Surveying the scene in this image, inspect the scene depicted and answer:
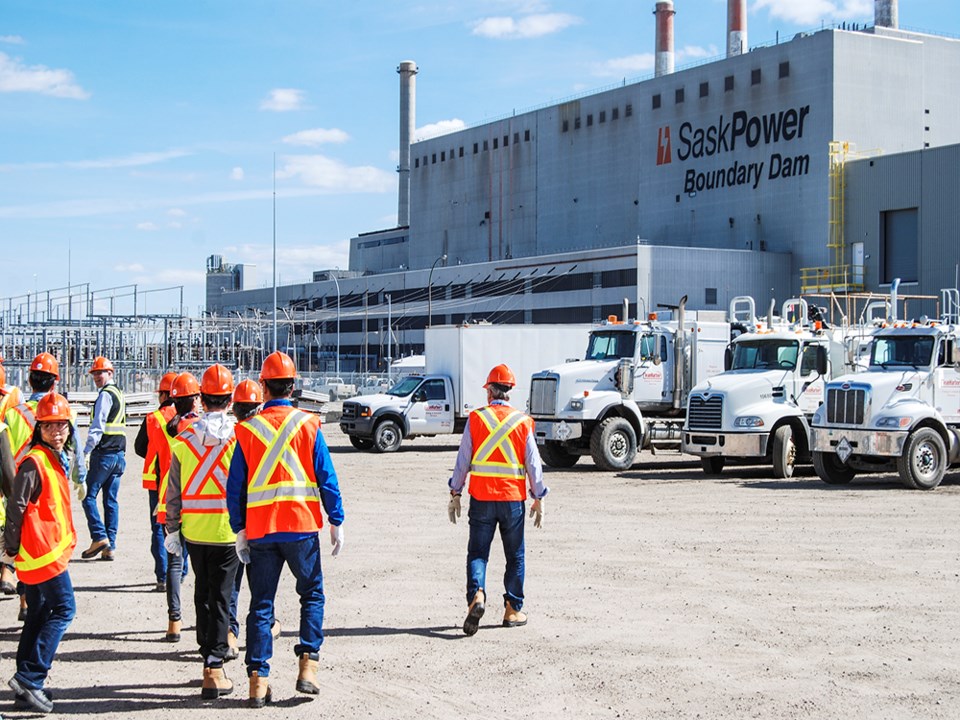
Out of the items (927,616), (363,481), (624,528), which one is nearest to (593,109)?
(363,481)

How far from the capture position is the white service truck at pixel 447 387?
31.2m

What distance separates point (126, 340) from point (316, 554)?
2110 inches

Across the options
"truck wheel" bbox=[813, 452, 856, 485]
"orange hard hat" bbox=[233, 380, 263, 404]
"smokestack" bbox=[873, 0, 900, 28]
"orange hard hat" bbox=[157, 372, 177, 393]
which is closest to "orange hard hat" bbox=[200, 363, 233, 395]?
"orange hard hat" bbox=[233, 380, 263, 404]

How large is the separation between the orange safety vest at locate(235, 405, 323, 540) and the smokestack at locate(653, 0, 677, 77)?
8047 cm

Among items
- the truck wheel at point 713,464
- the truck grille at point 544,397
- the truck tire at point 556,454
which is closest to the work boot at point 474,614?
the truck wheel at point 713,464

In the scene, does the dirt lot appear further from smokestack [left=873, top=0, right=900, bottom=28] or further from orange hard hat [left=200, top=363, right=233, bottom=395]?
smokestack [left=873, top=0, right=900, bottom=28]

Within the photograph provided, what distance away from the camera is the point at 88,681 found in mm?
8148

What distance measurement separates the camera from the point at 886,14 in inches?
2948

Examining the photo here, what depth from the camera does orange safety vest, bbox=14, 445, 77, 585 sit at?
24.5 feet

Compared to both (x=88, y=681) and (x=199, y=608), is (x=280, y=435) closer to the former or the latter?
(x=199, y=608)

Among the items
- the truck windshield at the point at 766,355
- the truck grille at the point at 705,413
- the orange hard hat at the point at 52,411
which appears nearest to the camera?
the orange hard hat at the point at 52,411

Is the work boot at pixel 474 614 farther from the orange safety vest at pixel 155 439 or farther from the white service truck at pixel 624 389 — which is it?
the white service truck at pixel 624 389

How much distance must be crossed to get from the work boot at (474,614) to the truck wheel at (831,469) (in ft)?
44.5

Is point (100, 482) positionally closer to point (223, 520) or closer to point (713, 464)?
point (223, 520)
